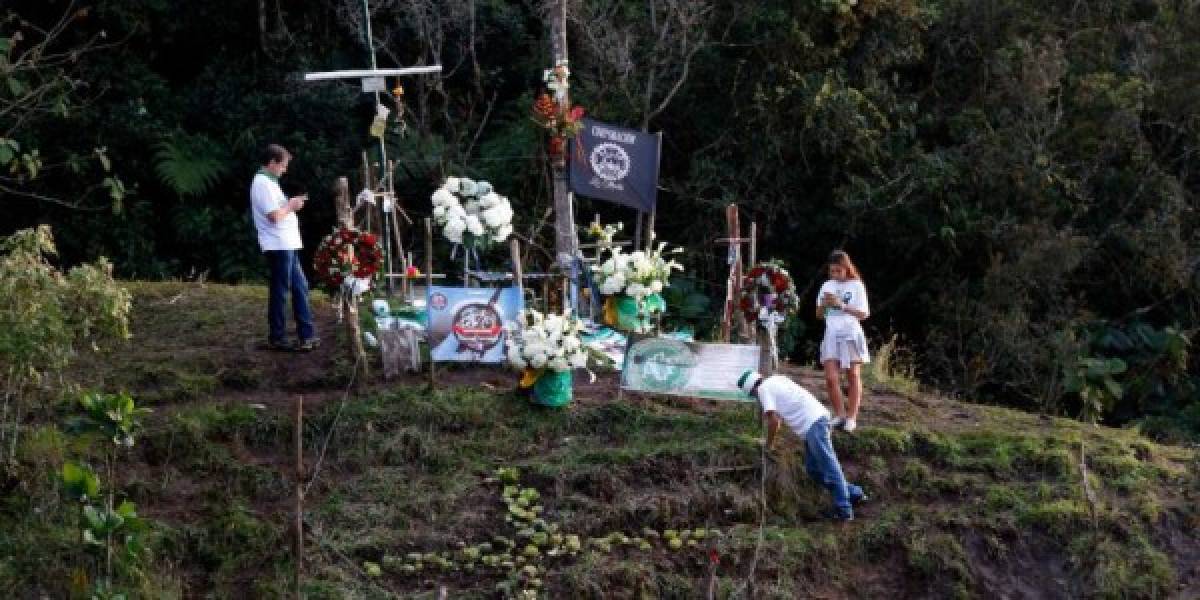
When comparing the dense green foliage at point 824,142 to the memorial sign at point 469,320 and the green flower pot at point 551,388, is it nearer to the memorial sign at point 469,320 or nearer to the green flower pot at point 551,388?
the memorial sign at point 469,320

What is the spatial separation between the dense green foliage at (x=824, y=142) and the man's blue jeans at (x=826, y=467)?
201 inches

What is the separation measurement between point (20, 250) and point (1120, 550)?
6.82 meters

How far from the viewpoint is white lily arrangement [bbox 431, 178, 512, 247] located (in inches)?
452

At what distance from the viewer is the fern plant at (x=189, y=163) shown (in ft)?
53.9

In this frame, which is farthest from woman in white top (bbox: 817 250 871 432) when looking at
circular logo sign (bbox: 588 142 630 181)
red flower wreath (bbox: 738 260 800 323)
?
circular logo sign (bbox: 588 142 630 181)

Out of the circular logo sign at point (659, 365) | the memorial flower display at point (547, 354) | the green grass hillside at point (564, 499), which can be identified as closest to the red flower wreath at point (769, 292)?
the circular logo sign at point (659, 365)

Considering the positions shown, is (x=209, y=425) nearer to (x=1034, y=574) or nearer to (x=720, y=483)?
(x=720, y=483)

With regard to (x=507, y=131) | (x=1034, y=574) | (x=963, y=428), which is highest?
(x=507, y=131)

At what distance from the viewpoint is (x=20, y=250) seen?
9.43m

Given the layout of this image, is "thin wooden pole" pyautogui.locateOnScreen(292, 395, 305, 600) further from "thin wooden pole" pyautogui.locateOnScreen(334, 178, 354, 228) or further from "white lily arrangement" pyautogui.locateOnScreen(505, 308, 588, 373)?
"thin wooden pole" pyautogui.locateOnScreen(334, 178, 354, 228)

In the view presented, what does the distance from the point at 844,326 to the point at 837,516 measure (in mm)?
1358

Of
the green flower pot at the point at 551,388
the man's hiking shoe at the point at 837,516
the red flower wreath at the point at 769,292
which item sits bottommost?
the man's hiking shoe at the point at 837,516

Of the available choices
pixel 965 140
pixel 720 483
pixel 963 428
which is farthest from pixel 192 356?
pixel 965 140

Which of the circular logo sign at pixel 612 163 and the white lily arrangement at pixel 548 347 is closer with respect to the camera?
the white lily arrangement at pixel 548 347
